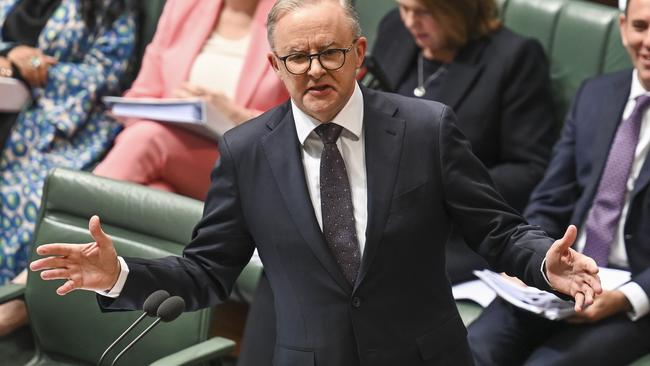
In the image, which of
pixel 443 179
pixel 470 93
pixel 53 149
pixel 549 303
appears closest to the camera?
pixel 443 179

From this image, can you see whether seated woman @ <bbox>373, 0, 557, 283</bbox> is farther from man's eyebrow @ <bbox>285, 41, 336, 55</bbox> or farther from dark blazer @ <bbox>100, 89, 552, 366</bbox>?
man's eyebrow @ <bbox>285, 41, 336, 55</bbox>

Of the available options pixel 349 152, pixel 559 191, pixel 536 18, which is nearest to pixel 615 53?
pixel 536 18

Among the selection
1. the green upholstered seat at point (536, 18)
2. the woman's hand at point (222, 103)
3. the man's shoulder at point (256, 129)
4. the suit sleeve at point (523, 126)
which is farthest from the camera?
the green upholstered seat at point (536, 18)

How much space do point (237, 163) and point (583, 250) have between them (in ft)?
3.78

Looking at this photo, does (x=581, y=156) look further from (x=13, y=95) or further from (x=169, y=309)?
(x=13, y=95)

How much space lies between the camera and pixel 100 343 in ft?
7.95

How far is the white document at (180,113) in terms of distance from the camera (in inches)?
118

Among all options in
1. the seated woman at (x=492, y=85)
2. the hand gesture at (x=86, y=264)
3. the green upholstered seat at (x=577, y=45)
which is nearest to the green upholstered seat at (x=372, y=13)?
the seated woman at (x=492, y=85)

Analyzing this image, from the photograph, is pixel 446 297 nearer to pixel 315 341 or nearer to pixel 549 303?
pixel 315 341

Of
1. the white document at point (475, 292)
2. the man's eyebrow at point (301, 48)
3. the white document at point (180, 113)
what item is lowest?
the white document at point (475, 292)

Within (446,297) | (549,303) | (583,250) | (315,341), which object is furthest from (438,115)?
(583,250)

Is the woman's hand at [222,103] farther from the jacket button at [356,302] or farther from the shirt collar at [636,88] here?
the jacket button at [356,302]

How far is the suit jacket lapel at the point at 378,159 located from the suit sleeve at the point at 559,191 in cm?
108

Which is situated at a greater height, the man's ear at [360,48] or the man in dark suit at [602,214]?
the man's ear at [360,48]
